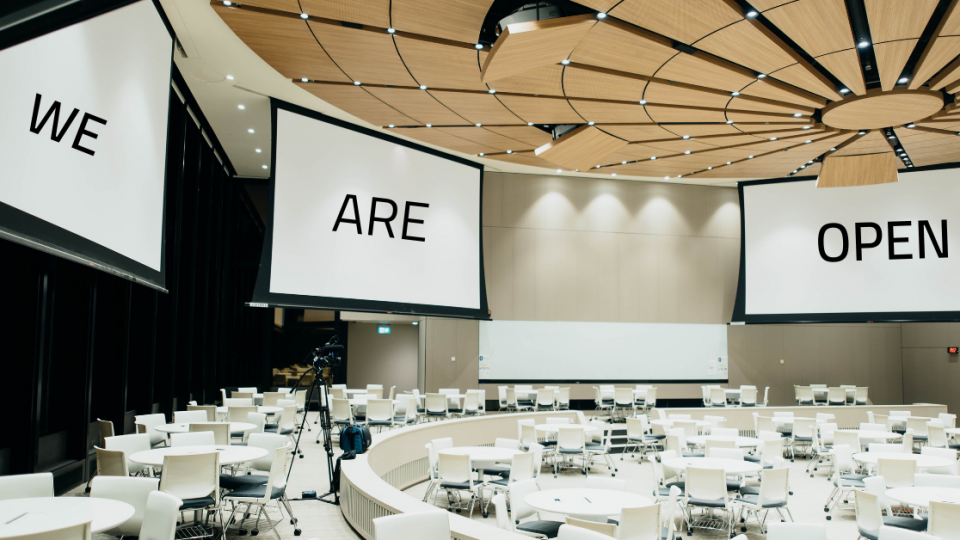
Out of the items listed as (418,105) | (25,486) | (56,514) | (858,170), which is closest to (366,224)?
(418,105)

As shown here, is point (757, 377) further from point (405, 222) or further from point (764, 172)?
point (405, 222)

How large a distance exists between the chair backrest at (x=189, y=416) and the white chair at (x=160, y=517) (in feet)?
16.6

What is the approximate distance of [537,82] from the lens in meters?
9.25

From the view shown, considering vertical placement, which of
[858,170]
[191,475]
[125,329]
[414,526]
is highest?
[858,170]

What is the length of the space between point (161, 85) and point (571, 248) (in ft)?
41.7

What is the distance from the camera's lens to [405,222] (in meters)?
12.0

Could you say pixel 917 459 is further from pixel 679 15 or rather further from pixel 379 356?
pixel 379 356

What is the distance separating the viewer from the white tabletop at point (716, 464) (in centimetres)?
655

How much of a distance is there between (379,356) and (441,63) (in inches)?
495

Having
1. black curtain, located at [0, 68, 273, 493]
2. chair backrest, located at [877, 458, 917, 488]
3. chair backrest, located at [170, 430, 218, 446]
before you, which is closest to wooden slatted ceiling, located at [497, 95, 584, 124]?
black curtain, located at [0, 68, 273, 493]

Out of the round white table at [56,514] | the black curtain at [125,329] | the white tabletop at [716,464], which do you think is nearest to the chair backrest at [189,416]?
the black curtain at [125,329]

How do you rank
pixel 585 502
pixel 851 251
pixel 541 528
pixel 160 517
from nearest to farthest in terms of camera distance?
pixel 160 517 < pixel 585 502 < pixel 541 528 < pixel 851 251

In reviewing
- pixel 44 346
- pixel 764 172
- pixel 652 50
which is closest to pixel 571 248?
pixel 764 172

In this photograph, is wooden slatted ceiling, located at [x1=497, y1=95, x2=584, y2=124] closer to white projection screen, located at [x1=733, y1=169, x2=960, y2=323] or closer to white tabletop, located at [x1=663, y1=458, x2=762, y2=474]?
white tabletop, located at [x1=663, y1=458, x2=762, y2=474]
